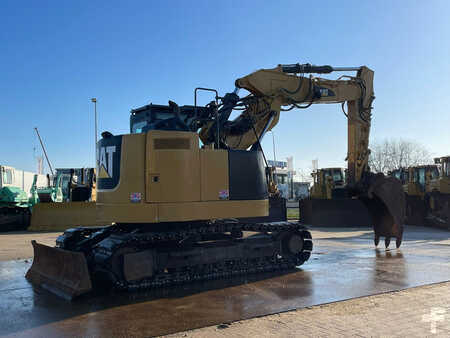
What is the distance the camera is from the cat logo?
316 inches

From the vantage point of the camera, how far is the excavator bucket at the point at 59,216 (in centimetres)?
2067

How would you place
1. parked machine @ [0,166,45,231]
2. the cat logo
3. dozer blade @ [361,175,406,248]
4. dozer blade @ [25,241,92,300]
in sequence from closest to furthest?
dozer blade @ [25,241,92,300] < the cat logo < dozer blade @ [361,175,406,248] < parked machine @ [0,166,45,231]

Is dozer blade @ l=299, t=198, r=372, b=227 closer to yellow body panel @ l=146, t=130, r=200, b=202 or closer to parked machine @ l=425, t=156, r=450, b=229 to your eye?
parked machine @ l=425, t=156, r=450, b=229

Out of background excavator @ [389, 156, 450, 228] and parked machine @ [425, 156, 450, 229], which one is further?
background excavator @ [389, 156, 450, 228]

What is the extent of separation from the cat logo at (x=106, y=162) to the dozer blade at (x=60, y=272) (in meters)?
1.57

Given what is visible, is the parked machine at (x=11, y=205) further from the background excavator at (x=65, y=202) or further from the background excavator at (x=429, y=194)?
the background excavator at (x=429, y=194)

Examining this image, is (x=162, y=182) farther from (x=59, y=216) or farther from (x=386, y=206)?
(x=59, y=216)

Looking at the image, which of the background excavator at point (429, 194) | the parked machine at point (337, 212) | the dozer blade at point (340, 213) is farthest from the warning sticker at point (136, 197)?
the background excavator at point (429, 194)

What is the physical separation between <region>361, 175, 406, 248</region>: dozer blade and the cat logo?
7172mm

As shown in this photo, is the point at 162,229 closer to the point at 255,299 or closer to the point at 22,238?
the point at 255,299

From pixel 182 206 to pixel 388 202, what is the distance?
6.66 m

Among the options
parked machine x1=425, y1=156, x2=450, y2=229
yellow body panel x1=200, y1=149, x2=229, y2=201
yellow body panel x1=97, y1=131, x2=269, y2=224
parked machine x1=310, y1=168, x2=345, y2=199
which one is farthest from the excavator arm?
parked machine x1=310, y1=168, x2=345, y2=199

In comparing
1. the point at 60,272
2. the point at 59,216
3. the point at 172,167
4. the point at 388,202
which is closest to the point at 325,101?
the point at 388,202

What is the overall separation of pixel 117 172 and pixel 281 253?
13.7 ft
